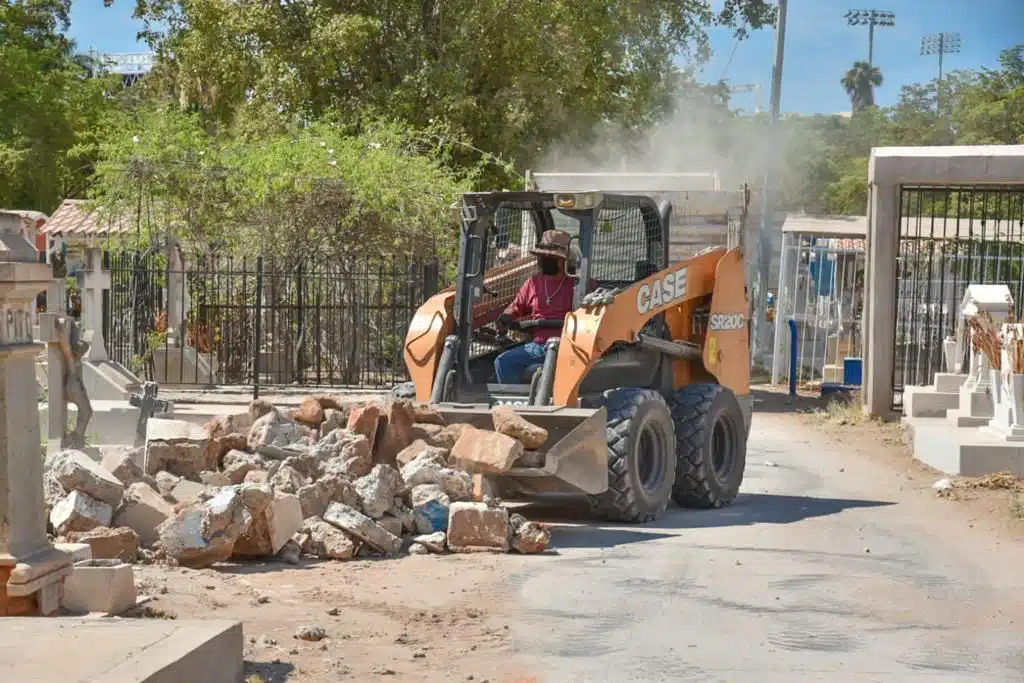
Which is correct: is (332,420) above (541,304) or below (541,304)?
below

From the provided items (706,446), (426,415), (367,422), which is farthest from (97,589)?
(706,446)

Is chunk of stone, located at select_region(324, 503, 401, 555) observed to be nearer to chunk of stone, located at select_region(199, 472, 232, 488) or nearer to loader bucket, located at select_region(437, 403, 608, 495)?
chunk of stone, located at select_region(199, 472, 232, 488)

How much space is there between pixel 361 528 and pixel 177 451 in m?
1.75

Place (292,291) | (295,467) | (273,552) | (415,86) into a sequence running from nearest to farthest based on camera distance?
1. (273,552)
2. (295,467)
3. (292,291)
4. (415,86)

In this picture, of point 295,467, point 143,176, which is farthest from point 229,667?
point 143,176

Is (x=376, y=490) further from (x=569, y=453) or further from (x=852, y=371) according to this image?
(x=852, y=371)

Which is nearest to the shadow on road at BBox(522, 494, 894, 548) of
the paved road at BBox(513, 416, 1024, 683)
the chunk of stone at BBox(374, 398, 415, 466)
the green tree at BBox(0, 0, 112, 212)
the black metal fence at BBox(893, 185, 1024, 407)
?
the paved road at BBox(513, 416, 1024, 683)

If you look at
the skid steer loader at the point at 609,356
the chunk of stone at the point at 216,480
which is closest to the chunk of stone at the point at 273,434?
the chunk of stone at the point at 216,480

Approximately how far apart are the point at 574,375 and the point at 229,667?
5.58 metres

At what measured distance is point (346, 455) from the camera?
11047 millimetres

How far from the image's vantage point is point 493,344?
12938 mm

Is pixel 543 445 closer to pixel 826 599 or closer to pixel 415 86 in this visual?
pixel 826 599

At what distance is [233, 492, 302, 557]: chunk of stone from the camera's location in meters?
9.55

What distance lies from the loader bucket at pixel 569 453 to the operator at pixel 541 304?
873mm
